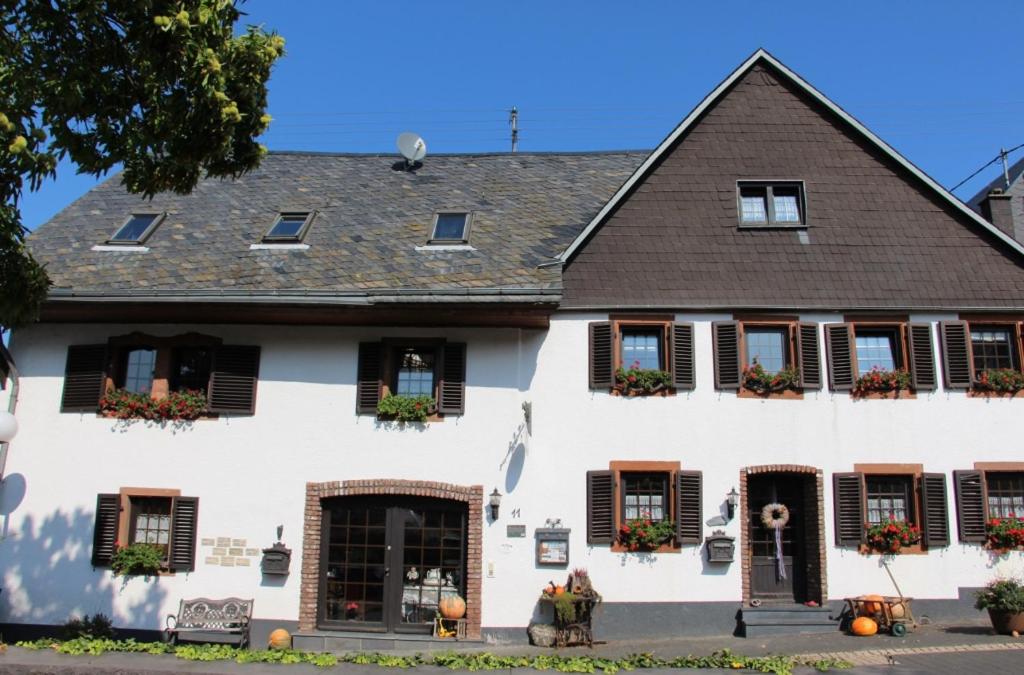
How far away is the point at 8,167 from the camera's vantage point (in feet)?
25.6

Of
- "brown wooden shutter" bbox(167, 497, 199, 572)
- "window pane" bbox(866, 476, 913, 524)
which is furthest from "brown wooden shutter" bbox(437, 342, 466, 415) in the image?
"window pane" bbox(866, 476, 913, 524)

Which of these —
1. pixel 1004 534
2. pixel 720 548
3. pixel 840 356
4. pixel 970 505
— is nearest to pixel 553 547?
pixel 720 548

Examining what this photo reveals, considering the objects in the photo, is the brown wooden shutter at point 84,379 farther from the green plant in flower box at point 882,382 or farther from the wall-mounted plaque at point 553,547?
the green plant in flower box at point 882,382

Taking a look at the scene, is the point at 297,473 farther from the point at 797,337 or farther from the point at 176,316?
the point at 797,337

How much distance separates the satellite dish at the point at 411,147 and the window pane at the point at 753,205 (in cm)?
764

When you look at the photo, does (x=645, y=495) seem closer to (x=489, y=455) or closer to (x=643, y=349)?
(x=643, y=349)

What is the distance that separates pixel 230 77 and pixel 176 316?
7.14m

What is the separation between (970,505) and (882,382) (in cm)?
238

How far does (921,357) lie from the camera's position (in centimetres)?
1426

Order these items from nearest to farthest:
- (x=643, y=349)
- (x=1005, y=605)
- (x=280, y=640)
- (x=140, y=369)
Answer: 1. (x=1005, y=605)
2. (x=280, y=640)
3. (x=643, y=349)
4. (x=140, y=369)

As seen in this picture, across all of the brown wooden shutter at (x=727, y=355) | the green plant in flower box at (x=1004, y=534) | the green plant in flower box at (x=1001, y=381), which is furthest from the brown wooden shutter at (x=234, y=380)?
the green plant in flower box at (x=1004, y=534)

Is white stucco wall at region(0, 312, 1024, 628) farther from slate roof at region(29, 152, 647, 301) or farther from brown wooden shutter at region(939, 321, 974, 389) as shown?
slate roof at region(29, 152, 647, 301)

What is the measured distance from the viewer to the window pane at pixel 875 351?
14.5 meters

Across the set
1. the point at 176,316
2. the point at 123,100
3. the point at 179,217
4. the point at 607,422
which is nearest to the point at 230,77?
the point at 123,100
